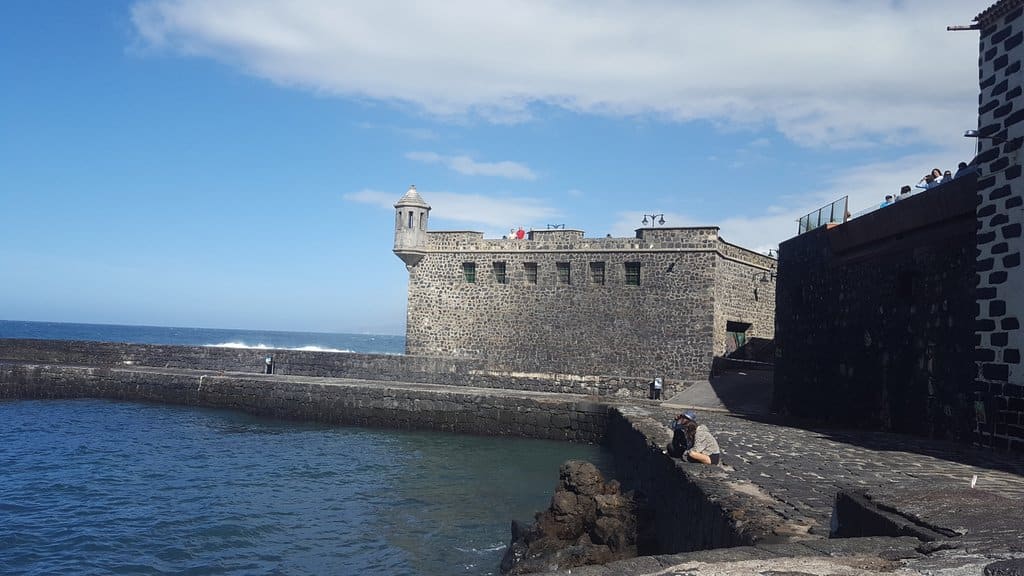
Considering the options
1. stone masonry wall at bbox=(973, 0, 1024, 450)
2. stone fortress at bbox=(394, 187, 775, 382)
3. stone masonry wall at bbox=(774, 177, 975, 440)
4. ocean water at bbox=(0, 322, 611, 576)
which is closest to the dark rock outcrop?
ocean water at bbox=(0, 322, 611, 576)

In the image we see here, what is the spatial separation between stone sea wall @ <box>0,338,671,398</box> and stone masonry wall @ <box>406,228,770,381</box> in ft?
7.14

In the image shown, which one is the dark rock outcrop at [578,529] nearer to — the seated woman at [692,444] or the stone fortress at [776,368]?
the stone fortress at [776,368]

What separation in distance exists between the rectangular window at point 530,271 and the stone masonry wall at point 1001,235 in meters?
18.0

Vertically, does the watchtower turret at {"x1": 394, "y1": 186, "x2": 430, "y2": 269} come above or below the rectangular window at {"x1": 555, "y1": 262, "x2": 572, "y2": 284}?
above

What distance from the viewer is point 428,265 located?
1154 inches

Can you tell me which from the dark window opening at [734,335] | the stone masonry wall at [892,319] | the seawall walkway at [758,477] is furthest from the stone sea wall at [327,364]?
the stone masonry wall at [892,319]

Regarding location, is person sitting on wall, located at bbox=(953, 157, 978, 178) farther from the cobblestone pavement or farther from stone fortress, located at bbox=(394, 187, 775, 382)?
stone fortress, located at bbox=(394, 187, 775, 382)

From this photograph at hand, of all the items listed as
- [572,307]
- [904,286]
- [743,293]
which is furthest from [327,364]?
[904,286]

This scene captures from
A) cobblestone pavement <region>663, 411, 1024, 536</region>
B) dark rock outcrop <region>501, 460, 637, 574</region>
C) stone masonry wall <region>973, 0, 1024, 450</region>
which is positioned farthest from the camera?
stone masonry wall <region>973, 0, 1024, 450</region>

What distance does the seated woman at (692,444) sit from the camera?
952 centimetres

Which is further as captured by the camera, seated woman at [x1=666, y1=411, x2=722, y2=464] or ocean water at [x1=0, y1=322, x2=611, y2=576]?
ocean water at [x1=0, y1=322, x2=611, y2=576]

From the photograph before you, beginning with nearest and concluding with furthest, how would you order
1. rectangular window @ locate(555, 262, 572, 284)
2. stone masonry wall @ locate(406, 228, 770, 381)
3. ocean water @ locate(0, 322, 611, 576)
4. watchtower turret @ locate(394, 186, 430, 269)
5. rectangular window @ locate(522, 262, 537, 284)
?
ocean water @ locate(0, 322, 611, 576) → stone masonry wall @ locate(406, 228, 770, 381) → rectangular window @ locate(555, 262, 572, 284) → rectangular window @ locate(522, 262, 537, 284) → watchtower turret @ locate(394, 186, 430, 269)

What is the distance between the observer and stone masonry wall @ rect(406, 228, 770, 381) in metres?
25.7

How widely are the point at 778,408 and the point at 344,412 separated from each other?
12041 mm
